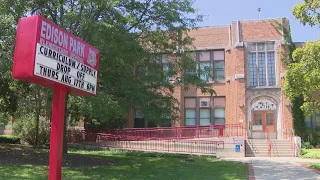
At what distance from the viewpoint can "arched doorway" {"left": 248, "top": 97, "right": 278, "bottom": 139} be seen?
2869cm

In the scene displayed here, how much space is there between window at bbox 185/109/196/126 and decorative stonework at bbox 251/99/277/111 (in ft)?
16.7

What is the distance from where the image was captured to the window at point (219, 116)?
30188 millimetres

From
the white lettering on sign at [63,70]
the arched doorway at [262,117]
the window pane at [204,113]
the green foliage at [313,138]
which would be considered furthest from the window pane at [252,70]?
the white lettering on sign at [63,70]

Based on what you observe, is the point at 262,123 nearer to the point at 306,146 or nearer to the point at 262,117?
the point at 262,117

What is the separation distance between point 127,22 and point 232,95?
56.3ft

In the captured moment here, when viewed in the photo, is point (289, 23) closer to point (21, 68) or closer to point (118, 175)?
point (118, 175)

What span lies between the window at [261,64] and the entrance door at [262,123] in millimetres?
2404

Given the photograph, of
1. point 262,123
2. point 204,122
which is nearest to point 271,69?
point 262,123

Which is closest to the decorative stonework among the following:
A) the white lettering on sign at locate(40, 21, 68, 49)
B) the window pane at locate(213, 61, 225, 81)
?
the window pane at locate(213, 61, 225, 81)

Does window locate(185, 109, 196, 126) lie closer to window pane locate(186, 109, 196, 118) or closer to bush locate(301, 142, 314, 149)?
window pane locate(186, 109, 196, 118)

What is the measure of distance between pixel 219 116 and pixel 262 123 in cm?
360

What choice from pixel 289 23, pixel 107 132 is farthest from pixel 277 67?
pixel 107 132

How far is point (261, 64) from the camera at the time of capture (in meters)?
29.7

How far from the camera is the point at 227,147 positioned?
2389 cm
